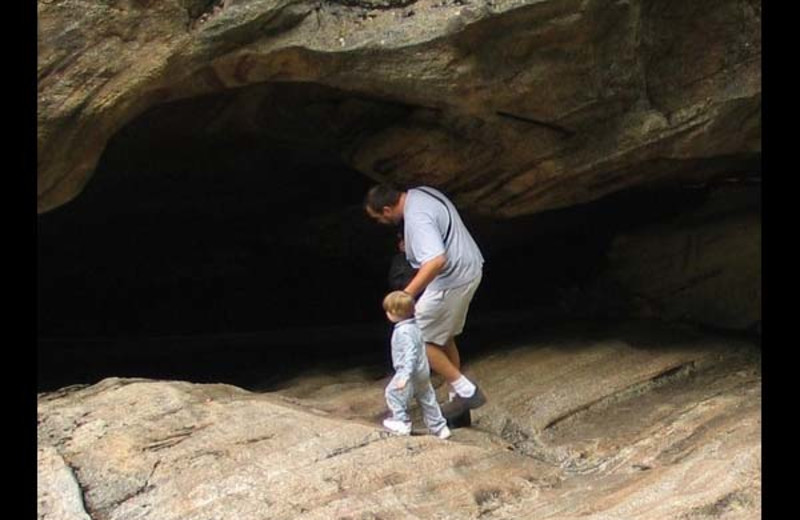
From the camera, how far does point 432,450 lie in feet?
16.2

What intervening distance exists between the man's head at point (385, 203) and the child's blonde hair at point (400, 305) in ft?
2.07

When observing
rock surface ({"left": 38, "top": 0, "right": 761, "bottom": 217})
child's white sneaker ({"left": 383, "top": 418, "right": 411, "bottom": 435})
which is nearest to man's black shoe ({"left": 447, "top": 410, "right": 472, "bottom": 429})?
child's white sneaker ({"left": 383, "top": 418, "right": 411, "bottom": 435})

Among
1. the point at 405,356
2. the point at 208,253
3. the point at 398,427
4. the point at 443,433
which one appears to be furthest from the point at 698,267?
the point at 208,253

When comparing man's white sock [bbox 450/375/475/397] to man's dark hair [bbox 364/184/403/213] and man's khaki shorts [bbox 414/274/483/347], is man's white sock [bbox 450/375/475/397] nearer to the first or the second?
man's khaki shorts [bbox 414/274/483/347]

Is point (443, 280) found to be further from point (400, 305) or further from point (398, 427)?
point (398, 427)

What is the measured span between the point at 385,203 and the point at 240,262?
344 centimetres

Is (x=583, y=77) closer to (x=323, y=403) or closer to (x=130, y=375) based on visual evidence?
(x=323, y=403)

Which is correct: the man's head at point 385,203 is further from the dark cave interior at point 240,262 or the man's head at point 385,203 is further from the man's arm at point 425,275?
the dark cave interior at point 240,262

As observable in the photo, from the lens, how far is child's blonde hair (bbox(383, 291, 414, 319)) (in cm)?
522

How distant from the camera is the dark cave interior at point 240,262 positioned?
7746mm

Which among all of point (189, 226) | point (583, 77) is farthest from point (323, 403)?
point (189, 226)

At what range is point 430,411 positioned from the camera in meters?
5.40

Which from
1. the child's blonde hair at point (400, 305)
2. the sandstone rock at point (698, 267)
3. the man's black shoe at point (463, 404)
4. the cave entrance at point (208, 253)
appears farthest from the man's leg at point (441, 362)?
the sandstone rock at point (698, 267)

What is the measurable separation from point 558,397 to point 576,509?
1611 mm
